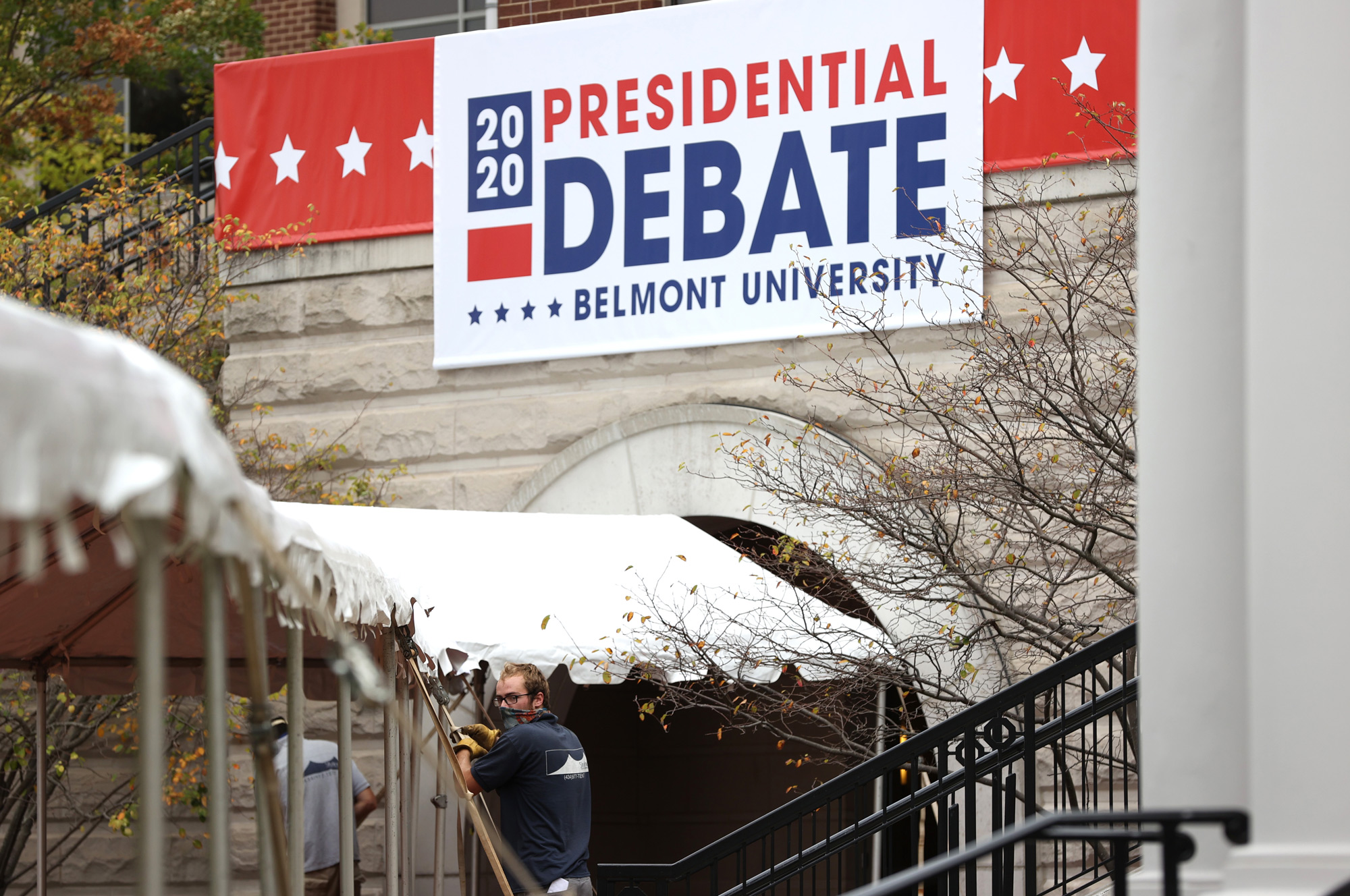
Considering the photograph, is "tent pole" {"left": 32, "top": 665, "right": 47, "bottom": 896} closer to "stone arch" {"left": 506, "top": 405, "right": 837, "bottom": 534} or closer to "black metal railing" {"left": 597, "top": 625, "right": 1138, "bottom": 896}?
"black metal railing" {"left": 597, "top": 625, "right": 1138, "bottom": 896}

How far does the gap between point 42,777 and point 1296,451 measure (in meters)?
6.32

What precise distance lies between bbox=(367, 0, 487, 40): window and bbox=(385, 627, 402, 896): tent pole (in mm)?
9503

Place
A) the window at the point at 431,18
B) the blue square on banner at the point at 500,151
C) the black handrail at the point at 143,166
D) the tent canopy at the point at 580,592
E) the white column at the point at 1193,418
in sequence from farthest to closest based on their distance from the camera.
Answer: the window at the point at 431,18 → the black handrail at the point at 143,166 → the blue square on banner at the point at 500,151 → the tent canopy at the point at 580,592 → the white column at the point at 1193,418

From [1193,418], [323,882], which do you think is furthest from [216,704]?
[323,882]

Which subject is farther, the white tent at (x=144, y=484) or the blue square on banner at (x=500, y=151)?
the blue square on banner at (x=500, y=151)

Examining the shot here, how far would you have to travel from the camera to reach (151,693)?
287 centimetres

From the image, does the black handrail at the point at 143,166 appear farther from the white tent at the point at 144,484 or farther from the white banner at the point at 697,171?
the white tent at the point at 144,484

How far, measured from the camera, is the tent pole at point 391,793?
658cm

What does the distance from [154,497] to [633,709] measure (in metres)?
14.1

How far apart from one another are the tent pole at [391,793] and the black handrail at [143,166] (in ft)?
22.4

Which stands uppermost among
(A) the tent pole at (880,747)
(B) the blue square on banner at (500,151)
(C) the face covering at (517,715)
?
(B) the blue square on banner at (500,151)

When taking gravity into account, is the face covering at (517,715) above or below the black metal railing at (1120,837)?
below

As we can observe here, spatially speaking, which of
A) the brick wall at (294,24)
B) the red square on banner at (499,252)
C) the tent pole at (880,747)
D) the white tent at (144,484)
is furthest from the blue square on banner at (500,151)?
the white tent at (144,484)

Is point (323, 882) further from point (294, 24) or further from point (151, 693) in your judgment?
point (294, 24)
